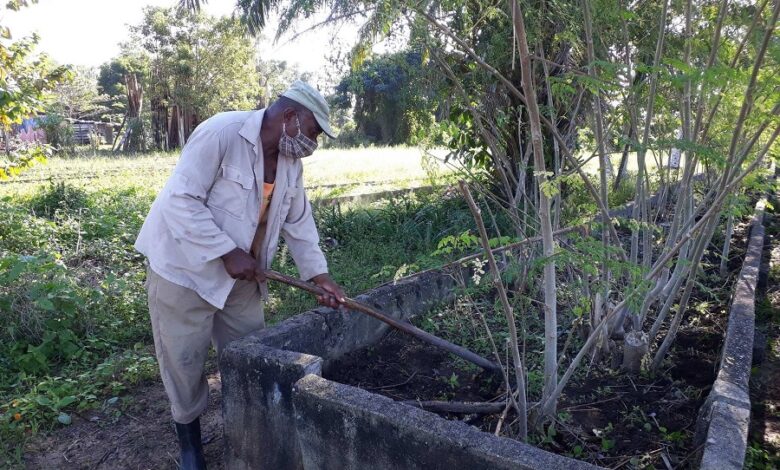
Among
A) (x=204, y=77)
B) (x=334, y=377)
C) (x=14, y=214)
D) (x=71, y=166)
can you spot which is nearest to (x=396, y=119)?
(x=204, y=77)

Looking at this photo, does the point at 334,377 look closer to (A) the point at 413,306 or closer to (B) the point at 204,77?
(A) the point at 413,306

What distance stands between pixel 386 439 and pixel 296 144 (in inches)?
54.8

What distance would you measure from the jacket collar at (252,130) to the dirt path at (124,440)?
1.65 meters

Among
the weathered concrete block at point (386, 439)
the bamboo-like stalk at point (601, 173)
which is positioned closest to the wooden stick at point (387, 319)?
the weathered concrete block at point (386, 439)

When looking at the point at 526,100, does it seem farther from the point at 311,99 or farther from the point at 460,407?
the point at 460,407

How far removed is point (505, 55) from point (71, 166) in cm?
1222

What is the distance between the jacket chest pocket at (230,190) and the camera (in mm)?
2625

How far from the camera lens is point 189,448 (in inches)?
111

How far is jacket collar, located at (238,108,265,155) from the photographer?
8.63 feet

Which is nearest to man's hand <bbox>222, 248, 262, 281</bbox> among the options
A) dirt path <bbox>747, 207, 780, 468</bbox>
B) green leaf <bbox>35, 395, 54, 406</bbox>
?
green leaf <bbox>35, 395, 54, 406</bbox>

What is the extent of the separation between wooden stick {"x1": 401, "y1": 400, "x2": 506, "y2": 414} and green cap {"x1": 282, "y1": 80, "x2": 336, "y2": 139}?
4.65 ft

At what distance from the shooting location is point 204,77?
2372 cm

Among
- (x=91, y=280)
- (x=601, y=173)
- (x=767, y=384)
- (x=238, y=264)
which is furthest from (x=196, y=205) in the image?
(x=767, y=384)

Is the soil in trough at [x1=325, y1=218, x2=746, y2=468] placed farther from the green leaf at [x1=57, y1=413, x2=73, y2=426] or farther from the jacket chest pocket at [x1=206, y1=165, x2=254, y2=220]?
the green leaf at [x1=57, y1=413, x2=73, y2=426]
